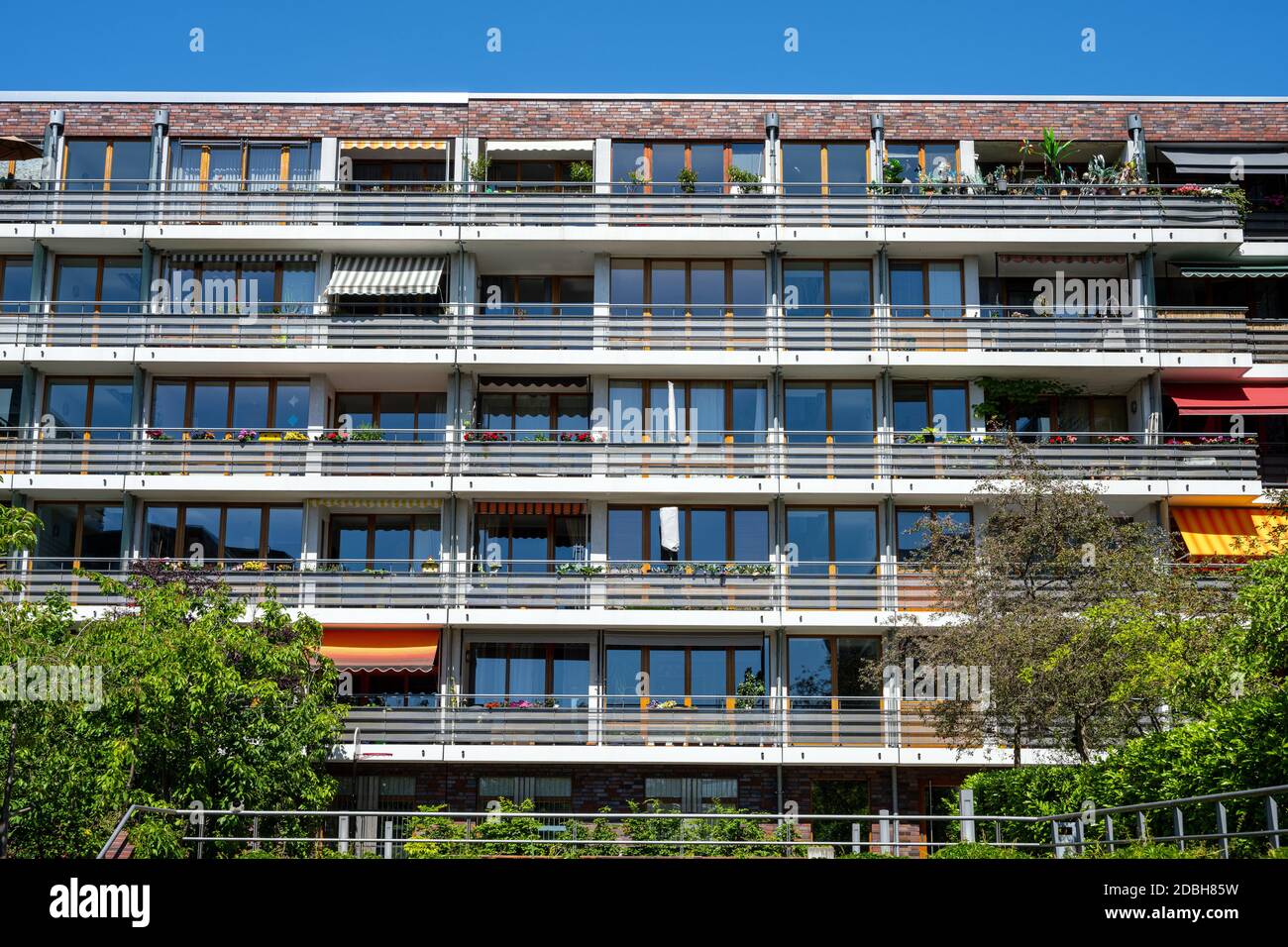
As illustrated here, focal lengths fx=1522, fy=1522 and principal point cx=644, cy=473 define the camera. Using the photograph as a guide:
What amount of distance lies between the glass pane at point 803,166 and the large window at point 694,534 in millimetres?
8205

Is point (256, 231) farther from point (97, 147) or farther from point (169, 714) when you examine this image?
point (169, 714)

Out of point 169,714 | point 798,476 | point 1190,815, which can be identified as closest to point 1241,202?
point 798,476

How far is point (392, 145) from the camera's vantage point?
37688mm

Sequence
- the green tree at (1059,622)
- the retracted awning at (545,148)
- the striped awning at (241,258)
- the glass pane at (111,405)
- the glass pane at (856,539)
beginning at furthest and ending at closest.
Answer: the retracted awning at (545,148), the striped awning at (241,258), the glass pane at (111,405), the glass pane at (856,539), the green tree at (1059,622)

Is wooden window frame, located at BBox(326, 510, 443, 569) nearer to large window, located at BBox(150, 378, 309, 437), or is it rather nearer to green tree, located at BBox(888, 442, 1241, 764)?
large window, located at BBox(150, 378, 309, 437)

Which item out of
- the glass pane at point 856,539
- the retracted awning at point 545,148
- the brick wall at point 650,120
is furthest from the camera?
the brick wall at point 650,120

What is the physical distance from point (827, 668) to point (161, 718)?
15.4 metres

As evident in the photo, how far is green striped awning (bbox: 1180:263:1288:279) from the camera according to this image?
37.1 meters

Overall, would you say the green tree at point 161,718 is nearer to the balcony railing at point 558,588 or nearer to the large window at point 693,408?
the balcony railing at point 558,588

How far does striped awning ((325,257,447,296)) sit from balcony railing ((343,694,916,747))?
32.2 feet

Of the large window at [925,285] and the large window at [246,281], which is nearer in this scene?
the large window at [246,281]

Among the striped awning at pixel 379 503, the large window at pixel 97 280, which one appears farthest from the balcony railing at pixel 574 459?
the large window at pixel 97 280

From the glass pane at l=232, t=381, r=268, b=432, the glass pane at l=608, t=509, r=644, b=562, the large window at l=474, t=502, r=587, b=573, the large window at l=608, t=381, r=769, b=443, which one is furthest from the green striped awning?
the glass pane at l=232, t=381, r=268, b=432

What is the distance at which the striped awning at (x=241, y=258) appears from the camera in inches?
1454
